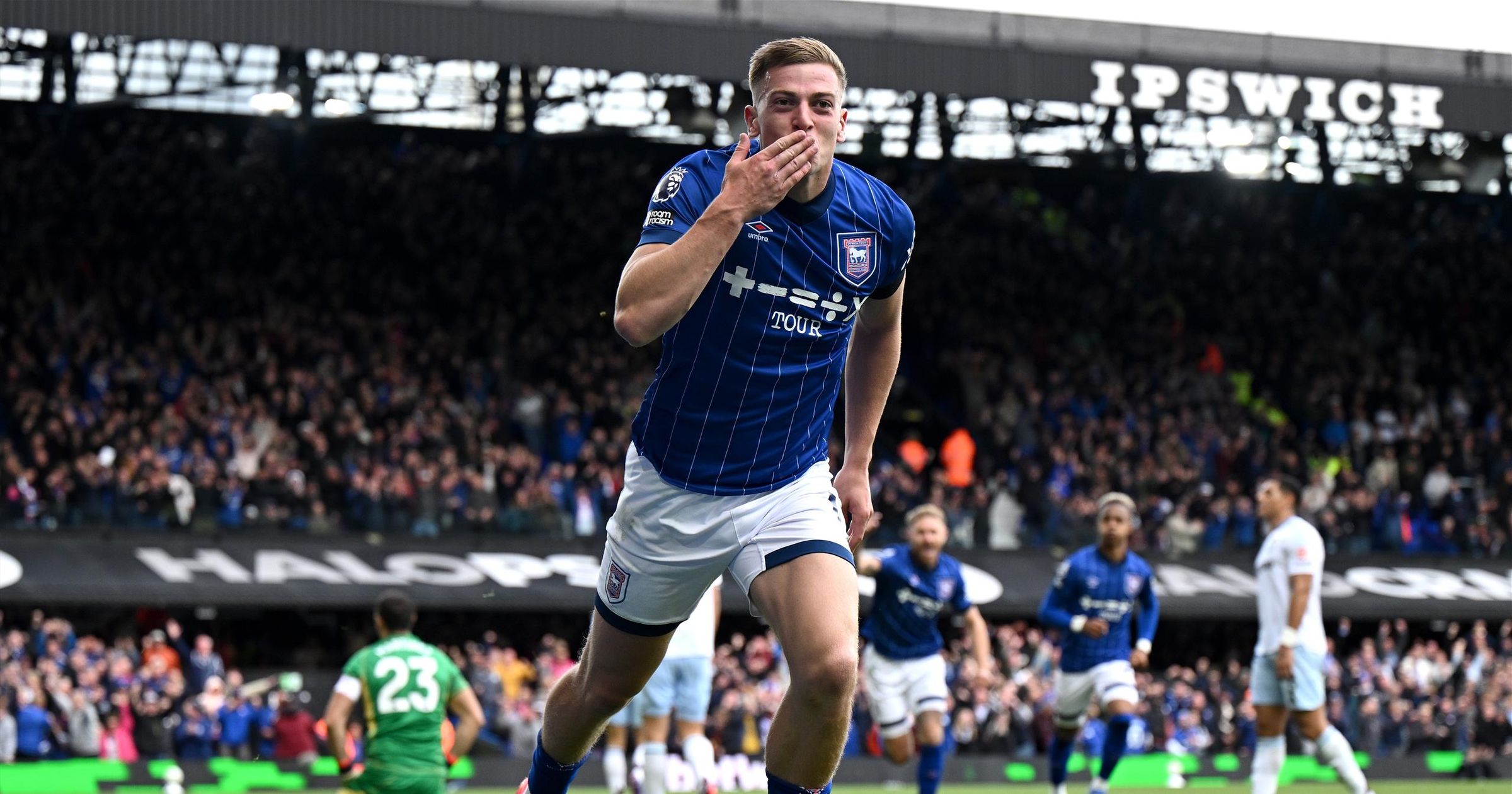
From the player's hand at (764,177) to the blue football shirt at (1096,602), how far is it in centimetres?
917

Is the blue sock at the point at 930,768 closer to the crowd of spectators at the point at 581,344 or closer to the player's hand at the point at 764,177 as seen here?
the player's hand at the point at 764,177

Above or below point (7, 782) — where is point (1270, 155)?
above

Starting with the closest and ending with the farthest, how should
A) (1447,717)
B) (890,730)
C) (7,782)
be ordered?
(890,730)
(7,782)
(1447,717)

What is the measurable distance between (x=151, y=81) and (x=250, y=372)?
777 cm

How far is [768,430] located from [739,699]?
53.3 feet

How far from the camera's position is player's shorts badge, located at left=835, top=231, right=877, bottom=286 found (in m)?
5.57

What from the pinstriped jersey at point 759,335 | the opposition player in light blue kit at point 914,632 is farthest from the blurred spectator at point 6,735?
the pinstriped jersey at point 759,335

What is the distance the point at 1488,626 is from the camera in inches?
1204

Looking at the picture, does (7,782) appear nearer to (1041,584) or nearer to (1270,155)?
(1041,584)

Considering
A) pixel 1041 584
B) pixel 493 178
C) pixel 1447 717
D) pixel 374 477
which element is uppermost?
pixel 493 178

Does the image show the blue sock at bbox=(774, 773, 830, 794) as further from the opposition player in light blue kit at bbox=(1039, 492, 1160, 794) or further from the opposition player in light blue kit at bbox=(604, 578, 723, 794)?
the opposition player in light blue kit at bbox=(1039, 492, 1160, 794)

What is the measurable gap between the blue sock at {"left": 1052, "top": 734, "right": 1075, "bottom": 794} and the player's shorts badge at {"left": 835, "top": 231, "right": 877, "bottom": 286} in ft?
28.7

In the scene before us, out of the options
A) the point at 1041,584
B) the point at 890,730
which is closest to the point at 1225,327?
the point at 1041,584

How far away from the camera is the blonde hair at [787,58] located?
5.34m
